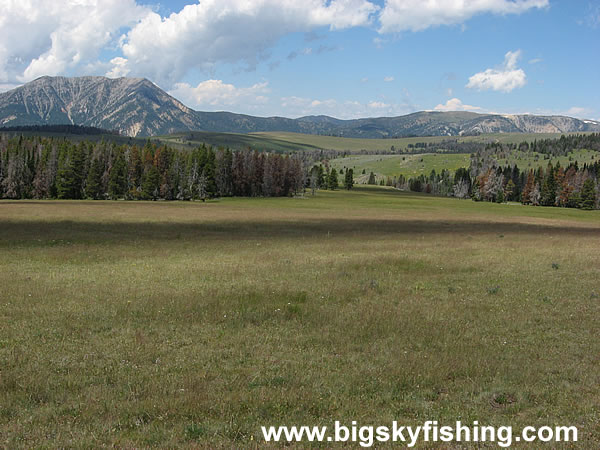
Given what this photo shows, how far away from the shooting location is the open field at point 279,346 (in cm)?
885

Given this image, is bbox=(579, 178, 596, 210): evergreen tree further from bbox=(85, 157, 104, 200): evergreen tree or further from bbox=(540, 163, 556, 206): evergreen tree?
bbox=(85, 157, 104, 200): evergreen tree

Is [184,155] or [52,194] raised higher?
[184,155]

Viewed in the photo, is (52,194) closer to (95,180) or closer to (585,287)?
(95,180)

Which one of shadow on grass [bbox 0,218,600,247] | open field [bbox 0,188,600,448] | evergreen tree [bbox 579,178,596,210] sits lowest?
shadow on grass [bbox 0,218,600,247]

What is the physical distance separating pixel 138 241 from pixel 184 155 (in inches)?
4165

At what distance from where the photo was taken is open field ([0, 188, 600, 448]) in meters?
8.85

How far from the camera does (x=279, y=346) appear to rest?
520 inches

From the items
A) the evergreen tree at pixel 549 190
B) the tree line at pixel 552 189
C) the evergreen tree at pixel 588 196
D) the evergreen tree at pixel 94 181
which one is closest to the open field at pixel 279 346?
the evergreen tree at pixel 94 181

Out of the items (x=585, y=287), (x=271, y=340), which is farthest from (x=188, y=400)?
(x=585, y=287)

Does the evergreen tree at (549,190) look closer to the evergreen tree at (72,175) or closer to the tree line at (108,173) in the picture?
the tree line at (108,173)

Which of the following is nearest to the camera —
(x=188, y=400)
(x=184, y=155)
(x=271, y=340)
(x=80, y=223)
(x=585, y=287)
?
(x=188, y=400)

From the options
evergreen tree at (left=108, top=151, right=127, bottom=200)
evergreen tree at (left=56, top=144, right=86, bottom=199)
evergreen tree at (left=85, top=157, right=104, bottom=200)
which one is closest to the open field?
evergreen tree at (left=108, top=151, right=127, bottom=200)

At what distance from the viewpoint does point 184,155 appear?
139 metres

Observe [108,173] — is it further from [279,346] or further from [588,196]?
[588,196]
